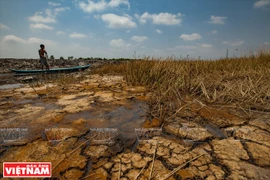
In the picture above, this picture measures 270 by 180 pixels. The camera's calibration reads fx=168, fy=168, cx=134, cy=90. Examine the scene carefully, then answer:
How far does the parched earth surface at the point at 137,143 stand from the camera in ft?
3.43

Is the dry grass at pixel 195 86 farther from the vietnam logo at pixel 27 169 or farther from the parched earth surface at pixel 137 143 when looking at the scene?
the vietnam logo at pixel 27 169

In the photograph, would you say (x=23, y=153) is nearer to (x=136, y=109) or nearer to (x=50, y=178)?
(x=50, y=178)

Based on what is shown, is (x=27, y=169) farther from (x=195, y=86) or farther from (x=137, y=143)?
(x=195, y=86)

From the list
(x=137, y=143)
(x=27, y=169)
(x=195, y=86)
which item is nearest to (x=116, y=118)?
(x=137, y=143)

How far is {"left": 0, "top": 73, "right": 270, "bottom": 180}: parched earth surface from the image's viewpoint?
1045 mm

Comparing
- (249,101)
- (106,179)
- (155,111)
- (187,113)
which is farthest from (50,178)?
(249,101)

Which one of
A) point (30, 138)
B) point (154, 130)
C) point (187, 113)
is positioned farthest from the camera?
point (187, 113)

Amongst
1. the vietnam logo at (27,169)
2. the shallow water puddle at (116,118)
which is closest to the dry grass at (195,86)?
the shallow water puddle at (116,118)

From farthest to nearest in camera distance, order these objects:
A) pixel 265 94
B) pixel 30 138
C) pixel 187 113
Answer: pixel 265 94 → pixel 187 113 → pixel 30 138

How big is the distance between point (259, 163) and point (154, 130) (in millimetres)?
792

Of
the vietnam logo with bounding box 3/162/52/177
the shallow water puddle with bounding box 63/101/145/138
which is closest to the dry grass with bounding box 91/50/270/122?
the shallow water puddle with bounding box 63/101/145/138

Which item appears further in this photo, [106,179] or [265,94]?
[265,94]

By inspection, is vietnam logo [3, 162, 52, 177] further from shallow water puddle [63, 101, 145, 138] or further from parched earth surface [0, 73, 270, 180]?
shallow water puddle [63, 101, 145, 138]

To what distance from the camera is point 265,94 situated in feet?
7.78
